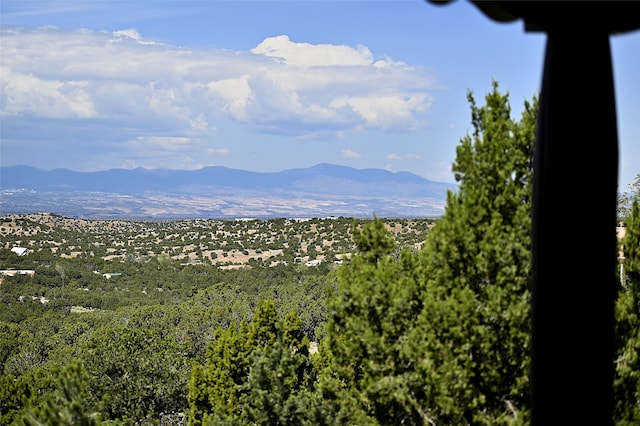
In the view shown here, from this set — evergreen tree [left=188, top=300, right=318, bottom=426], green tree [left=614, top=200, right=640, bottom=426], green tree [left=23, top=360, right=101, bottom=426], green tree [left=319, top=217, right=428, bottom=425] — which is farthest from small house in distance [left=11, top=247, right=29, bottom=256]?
green tree [left=614, top=200, right=640, bottom=426]

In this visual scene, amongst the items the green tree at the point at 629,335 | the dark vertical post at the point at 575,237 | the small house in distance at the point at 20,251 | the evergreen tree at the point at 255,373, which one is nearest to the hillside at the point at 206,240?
the small house in distance at the point at 20,251

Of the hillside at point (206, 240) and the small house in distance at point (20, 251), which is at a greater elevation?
the hillside at point (206, 240)

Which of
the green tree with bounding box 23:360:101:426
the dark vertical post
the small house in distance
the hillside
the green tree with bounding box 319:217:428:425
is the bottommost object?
the small house in distance

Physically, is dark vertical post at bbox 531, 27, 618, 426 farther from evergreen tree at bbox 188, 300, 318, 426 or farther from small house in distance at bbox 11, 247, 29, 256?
small house in distance at bbox 11, 247, 29, 256

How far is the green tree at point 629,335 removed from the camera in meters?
6.16

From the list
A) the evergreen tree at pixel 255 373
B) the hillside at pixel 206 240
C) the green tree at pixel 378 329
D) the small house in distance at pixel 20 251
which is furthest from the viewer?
the small house in distance at pixel 20 251

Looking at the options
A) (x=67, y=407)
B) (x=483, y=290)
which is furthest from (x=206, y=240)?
(x=483, y=290)

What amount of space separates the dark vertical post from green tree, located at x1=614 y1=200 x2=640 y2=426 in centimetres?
492

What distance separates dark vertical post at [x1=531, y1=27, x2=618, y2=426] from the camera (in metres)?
1.57

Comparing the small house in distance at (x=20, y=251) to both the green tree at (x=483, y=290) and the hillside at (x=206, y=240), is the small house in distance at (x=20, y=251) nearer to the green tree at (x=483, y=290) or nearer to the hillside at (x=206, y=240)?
the hillside at (x=206, y=240)

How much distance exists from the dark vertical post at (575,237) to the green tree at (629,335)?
4.92 metres

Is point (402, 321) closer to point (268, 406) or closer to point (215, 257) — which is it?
point (268, 406)

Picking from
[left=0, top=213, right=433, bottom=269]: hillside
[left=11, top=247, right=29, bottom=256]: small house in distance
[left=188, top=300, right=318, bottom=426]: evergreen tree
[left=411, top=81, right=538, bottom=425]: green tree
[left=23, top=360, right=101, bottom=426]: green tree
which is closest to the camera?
[left=411, top=81, right=538, bottom=425]: green tree

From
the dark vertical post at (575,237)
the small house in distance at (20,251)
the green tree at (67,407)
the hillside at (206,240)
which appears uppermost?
the dark vertical post at (575,237)
